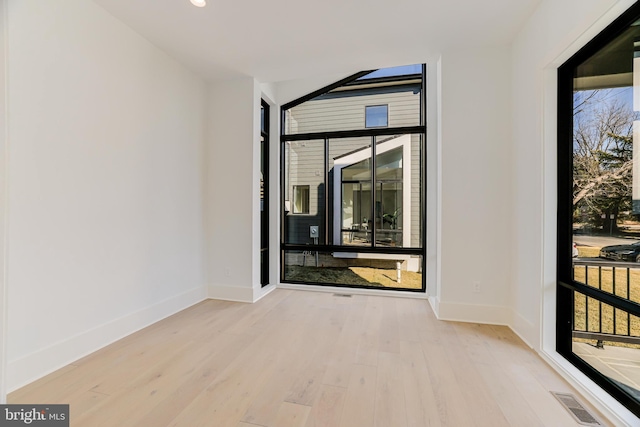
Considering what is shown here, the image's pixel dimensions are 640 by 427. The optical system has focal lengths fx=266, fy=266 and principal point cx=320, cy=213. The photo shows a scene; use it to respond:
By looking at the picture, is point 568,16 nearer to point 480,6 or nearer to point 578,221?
point 480,6

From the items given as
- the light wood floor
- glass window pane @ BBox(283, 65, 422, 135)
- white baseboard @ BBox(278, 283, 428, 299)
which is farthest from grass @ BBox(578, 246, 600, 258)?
glass window pane @ BBox(283, 65, 422, 135)

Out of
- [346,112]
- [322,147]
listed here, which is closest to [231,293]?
[322,147]

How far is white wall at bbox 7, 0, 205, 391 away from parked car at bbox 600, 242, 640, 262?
3.97 metres

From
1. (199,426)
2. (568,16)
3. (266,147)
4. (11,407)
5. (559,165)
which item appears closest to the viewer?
(199,426)

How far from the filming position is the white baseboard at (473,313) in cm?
292

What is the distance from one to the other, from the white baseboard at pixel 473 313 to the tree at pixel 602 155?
1352 mm

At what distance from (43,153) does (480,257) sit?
4.10 meters

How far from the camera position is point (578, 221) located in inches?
81.7

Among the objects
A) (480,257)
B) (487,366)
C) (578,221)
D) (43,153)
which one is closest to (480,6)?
(578,221)

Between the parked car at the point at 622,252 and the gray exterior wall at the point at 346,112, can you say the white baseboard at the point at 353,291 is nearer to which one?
the parked car at the point at 622,252

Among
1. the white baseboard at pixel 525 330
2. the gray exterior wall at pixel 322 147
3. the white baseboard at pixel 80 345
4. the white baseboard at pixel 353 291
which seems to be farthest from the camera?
the gray exterior wall at pixel 322 147

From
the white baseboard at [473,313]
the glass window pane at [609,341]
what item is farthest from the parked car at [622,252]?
the white baseboard at [473,313]

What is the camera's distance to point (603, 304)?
1.83 metres

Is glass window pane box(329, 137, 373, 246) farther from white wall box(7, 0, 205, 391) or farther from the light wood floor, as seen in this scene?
white wall box(7, 0, 205, 391)
